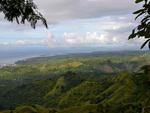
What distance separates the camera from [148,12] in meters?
11.9

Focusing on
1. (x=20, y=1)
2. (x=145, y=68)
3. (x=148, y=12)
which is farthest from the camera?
(x=20, y=1)

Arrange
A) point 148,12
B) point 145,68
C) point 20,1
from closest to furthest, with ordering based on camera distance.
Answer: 1. point 148,12
2. point 145,68
3. point 20,1

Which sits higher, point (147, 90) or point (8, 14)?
point (8, 14)

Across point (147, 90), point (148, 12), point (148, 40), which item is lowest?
point (147, 90)

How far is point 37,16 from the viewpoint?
16.7m

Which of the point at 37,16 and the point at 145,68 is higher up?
the point at 37,16

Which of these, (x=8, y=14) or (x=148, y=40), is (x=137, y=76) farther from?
(x=8, y=14)

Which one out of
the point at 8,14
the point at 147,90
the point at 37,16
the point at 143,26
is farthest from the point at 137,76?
the point at 8,14

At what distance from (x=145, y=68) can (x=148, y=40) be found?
116 cm

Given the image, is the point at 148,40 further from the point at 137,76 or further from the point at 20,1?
the point at 20,1

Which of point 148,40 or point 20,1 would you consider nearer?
point 148,40

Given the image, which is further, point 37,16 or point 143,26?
point 37,16

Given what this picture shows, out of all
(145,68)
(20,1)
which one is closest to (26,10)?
(20,1)

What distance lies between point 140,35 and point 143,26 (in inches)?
13.7
